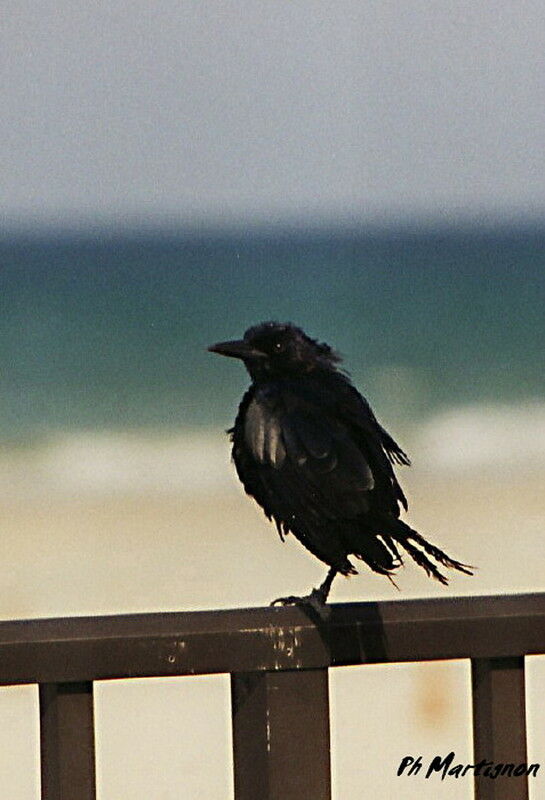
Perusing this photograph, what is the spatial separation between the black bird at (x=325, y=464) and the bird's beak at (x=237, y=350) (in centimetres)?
4

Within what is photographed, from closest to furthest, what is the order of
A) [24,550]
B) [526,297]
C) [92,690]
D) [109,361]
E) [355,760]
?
[92,690] < [355,760] < [24,550] < [109,361] < [526,297]

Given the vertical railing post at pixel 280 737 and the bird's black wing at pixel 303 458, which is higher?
the bird's black wing at pixel 303 458

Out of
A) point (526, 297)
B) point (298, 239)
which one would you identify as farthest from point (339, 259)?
point (526, 297)

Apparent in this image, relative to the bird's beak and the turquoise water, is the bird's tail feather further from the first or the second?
the turquoise water

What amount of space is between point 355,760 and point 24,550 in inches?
164

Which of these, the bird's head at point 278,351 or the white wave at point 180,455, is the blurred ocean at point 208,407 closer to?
the white wave at point 180,455

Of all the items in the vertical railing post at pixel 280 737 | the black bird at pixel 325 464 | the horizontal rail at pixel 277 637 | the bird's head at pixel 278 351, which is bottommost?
the vertical railing post at pixel 280 737

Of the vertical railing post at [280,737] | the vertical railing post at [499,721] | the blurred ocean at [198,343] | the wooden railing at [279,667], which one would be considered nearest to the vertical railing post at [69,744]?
the wooden railing at [279,667]

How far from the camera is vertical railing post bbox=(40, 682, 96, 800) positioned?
3.57ft

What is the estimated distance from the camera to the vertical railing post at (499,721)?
1115 millimetres

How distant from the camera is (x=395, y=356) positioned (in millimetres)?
7250

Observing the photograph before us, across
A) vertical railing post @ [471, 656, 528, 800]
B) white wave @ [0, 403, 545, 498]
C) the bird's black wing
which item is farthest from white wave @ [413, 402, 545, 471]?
vertical railing post @ [471, 656, 528, 800]

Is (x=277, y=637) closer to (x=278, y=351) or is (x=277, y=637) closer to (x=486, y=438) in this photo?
(x=278, y=351)

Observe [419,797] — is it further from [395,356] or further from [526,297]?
[526,297]
